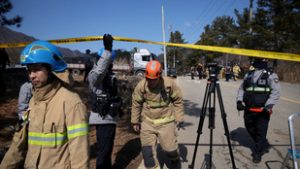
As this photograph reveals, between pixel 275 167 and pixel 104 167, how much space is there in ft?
10.1

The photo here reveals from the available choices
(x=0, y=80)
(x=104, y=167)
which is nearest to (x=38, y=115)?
(x=104, y=167)

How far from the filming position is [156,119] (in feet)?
12.6

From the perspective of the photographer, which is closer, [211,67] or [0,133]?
[211,67]

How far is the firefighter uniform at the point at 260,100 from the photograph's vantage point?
466 cm

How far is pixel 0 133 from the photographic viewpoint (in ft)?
22.1

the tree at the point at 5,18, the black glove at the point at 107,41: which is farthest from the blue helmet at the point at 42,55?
the tree at the point at 5,18

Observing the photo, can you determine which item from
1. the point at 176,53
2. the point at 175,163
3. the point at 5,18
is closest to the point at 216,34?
the point at 176,53

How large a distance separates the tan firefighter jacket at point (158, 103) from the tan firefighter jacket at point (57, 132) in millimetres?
1869

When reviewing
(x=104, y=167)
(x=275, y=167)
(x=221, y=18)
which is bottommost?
(x=275, y=167)

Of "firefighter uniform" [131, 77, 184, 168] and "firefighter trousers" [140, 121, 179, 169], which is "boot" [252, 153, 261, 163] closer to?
"firefighter uniform" [131, 77, 184, 168]

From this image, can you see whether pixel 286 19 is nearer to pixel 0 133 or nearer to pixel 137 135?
pixel 137 135

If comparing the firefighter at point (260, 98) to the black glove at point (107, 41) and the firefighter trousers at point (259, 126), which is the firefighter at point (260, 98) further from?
the black glove at point (107, 41)

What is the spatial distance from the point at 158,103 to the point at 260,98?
215 cm

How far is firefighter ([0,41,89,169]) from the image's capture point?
197cm
